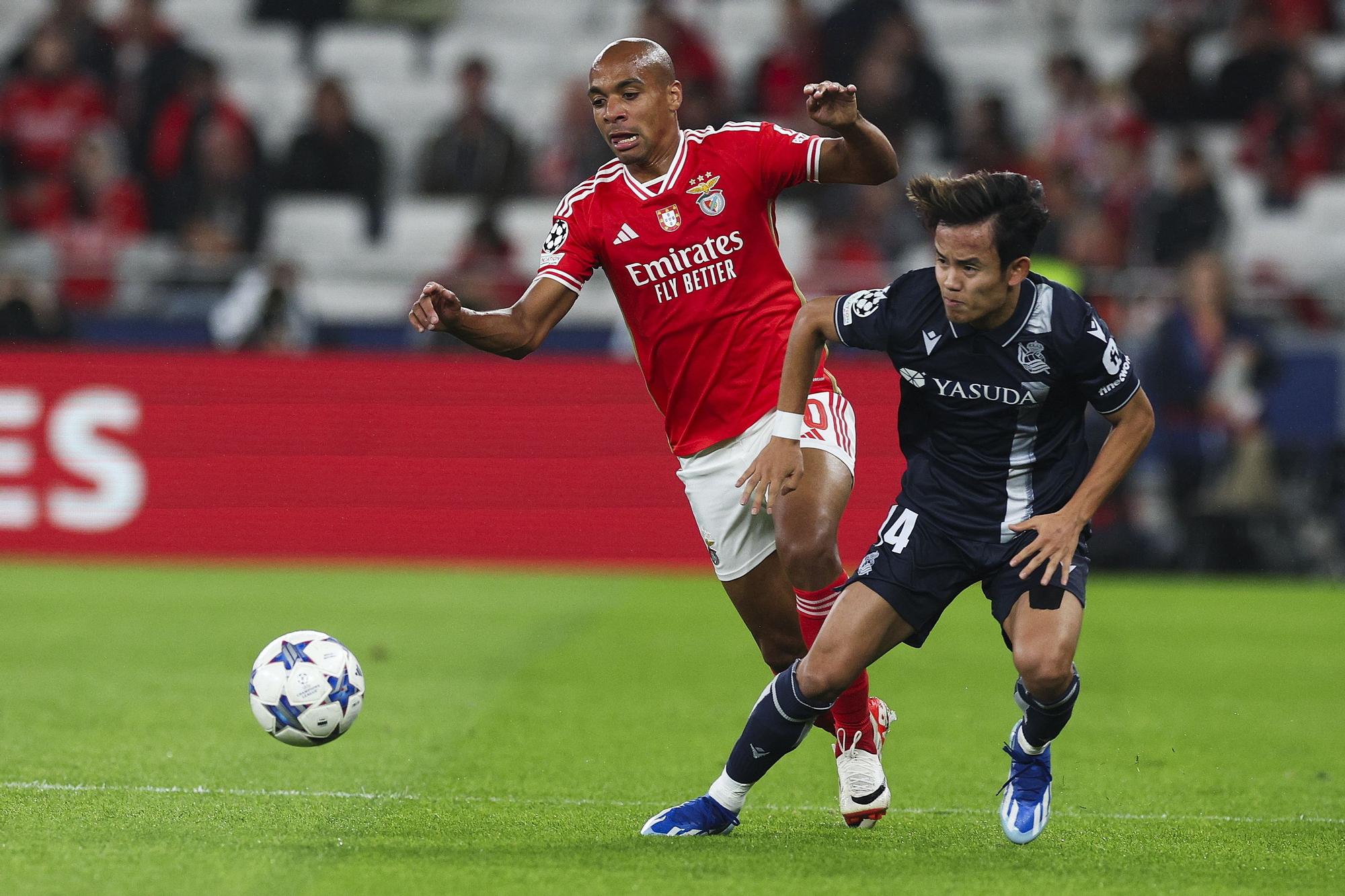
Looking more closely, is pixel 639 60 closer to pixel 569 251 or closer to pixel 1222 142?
pixel 569 251

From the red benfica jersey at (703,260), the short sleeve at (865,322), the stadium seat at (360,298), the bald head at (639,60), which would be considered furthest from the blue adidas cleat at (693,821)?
the stadium seat at (360,298)

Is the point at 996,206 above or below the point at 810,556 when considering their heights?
above

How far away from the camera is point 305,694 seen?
5625mm

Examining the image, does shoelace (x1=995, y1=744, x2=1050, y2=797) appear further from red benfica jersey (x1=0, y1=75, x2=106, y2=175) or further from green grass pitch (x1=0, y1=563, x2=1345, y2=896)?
red benfica jersey (x1=0, y1=75, x2=106, y2=175)

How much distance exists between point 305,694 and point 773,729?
1533mm

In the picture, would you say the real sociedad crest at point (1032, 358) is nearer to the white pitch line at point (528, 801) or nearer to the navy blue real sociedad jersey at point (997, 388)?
the navy blue real sociedad jersey at point (997, 388)

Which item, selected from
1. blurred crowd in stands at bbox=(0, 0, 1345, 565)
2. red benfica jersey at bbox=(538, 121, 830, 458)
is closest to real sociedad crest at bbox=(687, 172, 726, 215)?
red benfica jersey at bbox=(538, 121, 830, 458)

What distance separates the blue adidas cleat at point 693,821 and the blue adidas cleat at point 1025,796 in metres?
0.86

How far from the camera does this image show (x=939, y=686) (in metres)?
8.62

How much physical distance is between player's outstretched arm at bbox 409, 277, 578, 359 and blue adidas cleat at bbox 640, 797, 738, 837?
155cm

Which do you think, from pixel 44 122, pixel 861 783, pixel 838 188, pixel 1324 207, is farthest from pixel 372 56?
pixel 861 783

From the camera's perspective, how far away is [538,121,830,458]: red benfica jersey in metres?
5.93

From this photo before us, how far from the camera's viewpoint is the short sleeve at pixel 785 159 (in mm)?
5898

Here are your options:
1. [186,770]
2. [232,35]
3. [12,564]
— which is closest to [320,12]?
[232,35]
